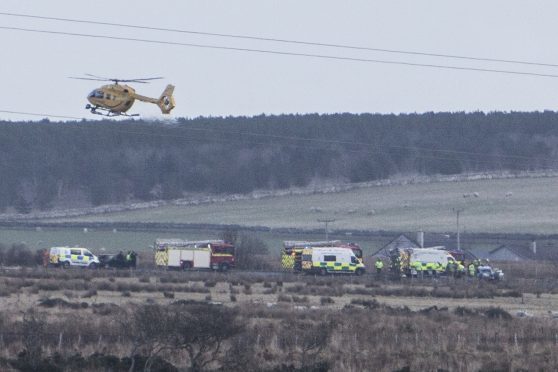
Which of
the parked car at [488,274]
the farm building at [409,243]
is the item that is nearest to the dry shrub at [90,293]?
the parked car at [488,274]

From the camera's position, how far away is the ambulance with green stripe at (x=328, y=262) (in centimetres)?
8125

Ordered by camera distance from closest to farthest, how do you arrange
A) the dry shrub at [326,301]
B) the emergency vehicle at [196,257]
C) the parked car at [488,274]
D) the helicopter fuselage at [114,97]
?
the helicopter fuselage at [114,97] < the dry shrub at [326,301] < the parked car at [488,274] < the emergency vehicle at [196,257]

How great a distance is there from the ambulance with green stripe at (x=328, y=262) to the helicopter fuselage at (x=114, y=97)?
37697 mm

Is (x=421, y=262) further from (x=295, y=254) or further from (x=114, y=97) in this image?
(x=114, y=97)

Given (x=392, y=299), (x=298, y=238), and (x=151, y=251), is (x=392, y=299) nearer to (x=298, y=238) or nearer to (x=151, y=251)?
(x=151, y=251)

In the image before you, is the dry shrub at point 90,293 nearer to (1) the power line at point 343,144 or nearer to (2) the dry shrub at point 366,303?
(2) the dry shrub at point 366,303

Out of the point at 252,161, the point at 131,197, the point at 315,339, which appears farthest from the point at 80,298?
the point at 252,161

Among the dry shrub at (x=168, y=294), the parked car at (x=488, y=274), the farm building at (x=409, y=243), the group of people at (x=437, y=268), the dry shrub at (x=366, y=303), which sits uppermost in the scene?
the farm building at (x=409, y=243)

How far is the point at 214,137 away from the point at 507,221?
53920 millimetres

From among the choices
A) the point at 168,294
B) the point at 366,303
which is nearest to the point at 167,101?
the point at 168,294

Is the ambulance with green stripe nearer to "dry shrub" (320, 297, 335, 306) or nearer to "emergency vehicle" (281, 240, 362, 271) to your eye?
"emergency vehicle" (281, 240, 362, 271)

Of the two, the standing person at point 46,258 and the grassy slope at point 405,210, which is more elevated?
the grassy slope at point 405,210

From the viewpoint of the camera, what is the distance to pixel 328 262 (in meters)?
81.4

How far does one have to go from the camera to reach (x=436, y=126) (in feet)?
586
